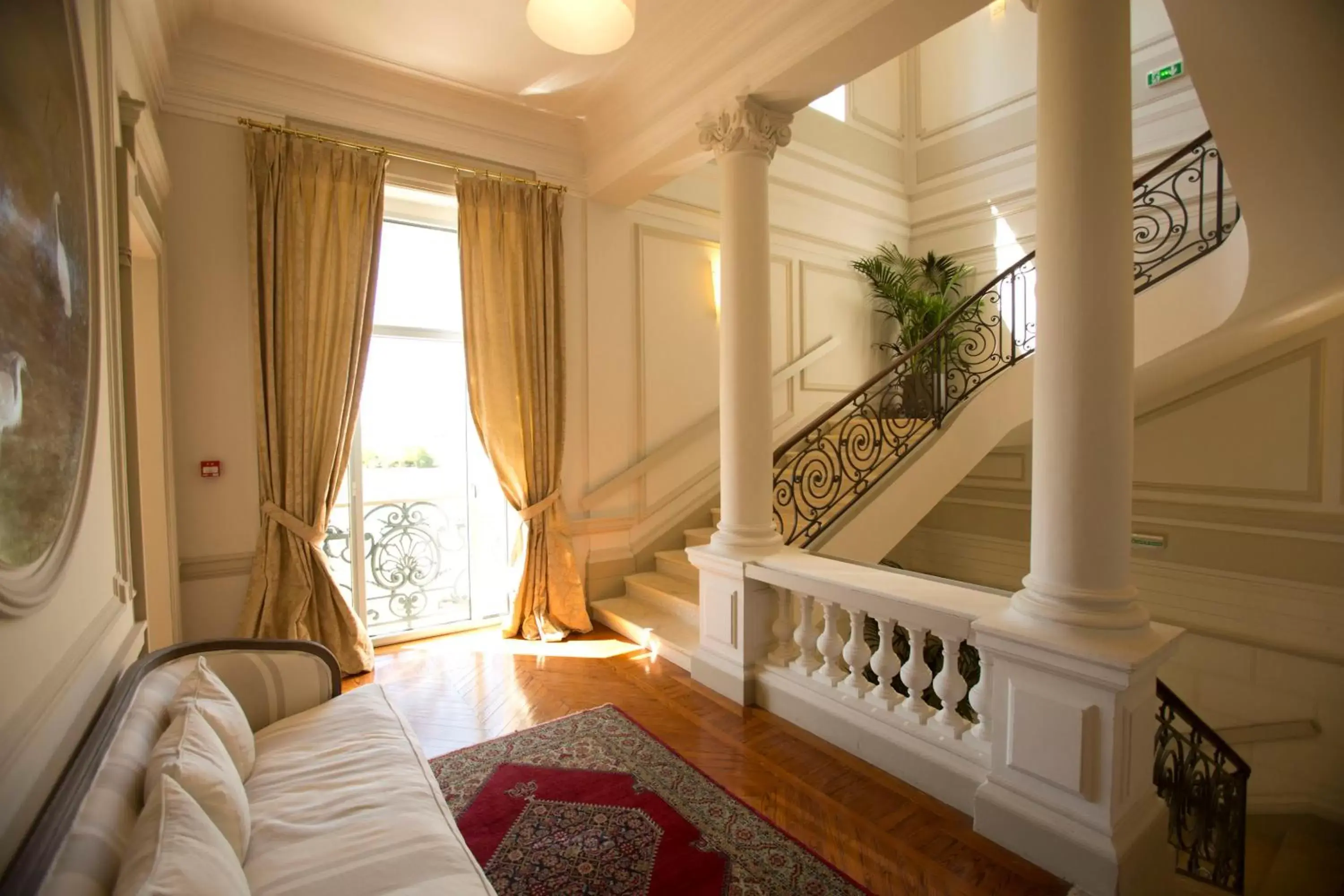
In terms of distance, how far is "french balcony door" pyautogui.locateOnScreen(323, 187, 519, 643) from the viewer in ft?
13.4

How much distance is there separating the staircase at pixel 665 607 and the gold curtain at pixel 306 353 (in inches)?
63.6

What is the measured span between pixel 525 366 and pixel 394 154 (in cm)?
152

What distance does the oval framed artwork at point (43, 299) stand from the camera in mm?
1148

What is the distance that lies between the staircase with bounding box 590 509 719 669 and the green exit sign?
5.09 metres

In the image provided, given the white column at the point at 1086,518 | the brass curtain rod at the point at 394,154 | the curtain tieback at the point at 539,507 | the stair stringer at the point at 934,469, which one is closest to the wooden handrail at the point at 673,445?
the curtain tieback at the point at 539,507

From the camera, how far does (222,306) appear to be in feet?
11.1

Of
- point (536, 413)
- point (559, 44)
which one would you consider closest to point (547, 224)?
point (536, 413)

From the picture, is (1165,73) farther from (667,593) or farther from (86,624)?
(86,624)

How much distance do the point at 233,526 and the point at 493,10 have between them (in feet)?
10.3

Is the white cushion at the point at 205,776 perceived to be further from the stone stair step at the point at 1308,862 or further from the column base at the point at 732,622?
the stone stair step at the point at 1308,862

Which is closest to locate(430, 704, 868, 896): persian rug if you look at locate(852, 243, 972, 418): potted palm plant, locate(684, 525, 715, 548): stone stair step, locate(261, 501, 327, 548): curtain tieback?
locate(261, 501, 327, 548): curtain tieback

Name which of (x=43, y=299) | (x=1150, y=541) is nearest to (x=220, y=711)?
(x=43, y=299)

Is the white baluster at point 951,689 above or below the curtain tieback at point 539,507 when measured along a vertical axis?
below

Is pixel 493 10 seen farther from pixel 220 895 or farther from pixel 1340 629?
pixel 1340 629
